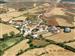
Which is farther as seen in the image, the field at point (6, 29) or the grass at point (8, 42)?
the field at point (6, 29)

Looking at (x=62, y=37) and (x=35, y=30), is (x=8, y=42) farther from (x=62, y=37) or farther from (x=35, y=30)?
(x=62, y=37)

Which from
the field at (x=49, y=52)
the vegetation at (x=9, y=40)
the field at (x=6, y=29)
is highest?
the field at (x=6, y=29)

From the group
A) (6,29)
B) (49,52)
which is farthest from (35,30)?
(49,52)

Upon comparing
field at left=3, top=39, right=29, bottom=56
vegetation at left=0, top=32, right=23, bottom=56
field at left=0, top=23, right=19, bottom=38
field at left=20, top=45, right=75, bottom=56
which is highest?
field at left=0, top=23, right=19, bottom=38

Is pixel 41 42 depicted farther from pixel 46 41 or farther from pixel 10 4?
pixel 10 4

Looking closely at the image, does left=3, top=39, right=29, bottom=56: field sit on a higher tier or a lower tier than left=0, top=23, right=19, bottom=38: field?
lower

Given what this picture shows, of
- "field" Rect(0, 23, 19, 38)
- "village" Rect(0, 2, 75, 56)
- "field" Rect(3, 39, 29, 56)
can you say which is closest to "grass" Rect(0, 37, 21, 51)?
"village" Rect(0, 2, 75, 56)

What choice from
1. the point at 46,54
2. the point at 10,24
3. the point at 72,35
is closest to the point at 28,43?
the point at 46,54

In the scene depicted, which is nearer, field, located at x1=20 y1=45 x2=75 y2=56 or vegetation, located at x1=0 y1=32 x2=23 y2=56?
field, located at x1=20 y1=45 x2=75 y2=56

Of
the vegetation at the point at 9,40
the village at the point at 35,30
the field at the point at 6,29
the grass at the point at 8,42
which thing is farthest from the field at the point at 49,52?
the field at the point at 6,29

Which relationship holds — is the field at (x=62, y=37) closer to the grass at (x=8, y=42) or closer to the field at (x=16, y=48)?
the field at (x=16, y=48)

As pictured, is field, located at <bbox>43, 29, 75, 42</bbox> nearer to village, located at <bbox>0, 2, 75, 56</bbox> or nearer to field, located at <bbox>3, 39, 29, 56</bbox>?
village, located at <bbox>0, 2, 75, 56</bbox>
